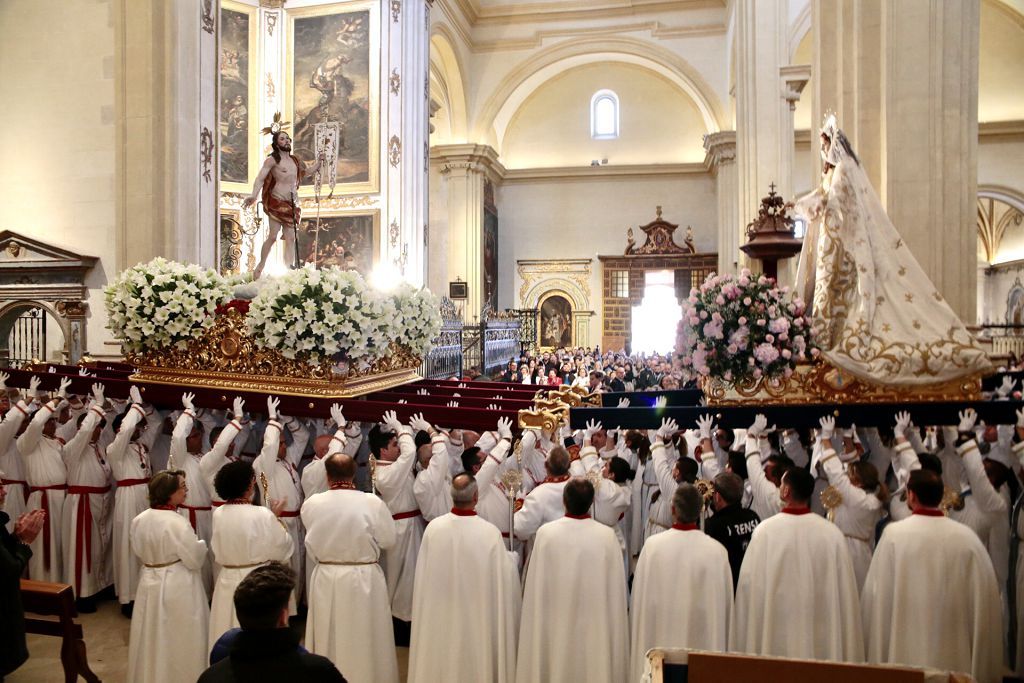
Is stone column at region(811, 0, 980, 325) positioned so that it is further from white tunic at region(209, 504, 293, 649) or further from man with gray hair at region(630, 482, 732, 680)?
white tunic at region(209, 504, 293, 649)

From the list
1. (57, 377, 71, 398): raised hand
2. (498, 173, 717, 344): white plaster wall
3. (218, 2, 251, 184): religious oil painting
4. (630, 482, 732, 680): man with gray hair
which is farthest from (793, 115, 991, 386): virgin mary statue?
(498, 173, 717, 344): white plaster wall

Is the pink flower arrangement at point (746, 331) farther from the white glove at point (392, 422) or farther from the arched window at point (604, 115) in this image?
the arched window at point (604, 115)

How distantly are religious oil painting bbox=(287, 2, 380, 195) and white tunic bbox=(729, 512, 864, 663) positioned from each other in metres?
17.0

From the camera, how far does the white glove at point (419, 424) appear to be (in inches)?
218

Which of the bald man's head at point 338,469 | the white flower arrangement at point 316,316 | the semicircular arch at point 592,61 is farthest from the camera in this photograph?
the semicircular arch at point 592,61

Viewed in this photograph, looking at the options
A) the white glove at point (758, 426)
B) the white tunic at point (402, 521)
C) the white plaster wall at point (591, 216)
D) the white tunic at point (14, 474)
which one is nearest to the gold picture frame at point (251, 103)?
the white plaster wall at point (591, 216)

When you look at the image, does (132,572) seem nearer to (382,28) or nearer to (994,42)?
(382,28)

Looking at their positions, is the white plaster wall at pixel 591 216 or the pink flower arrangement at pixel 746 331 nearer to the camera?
the pink flower arrangement at pixel 746 331

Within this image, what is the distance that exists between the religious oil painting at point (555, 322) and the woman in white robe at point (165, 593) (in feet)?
83.4

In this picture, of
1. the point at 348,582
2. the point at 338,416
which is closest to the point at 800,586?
the point at 348,582

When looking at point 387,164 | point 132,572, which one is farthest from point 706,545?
point 387,164

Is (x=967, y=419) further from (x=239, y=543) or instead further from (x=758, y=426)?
(x=239, y=543)

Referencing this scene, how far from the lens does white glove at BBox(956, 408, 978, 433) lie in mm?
5039

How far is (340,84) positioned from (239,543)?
17.6 metres
